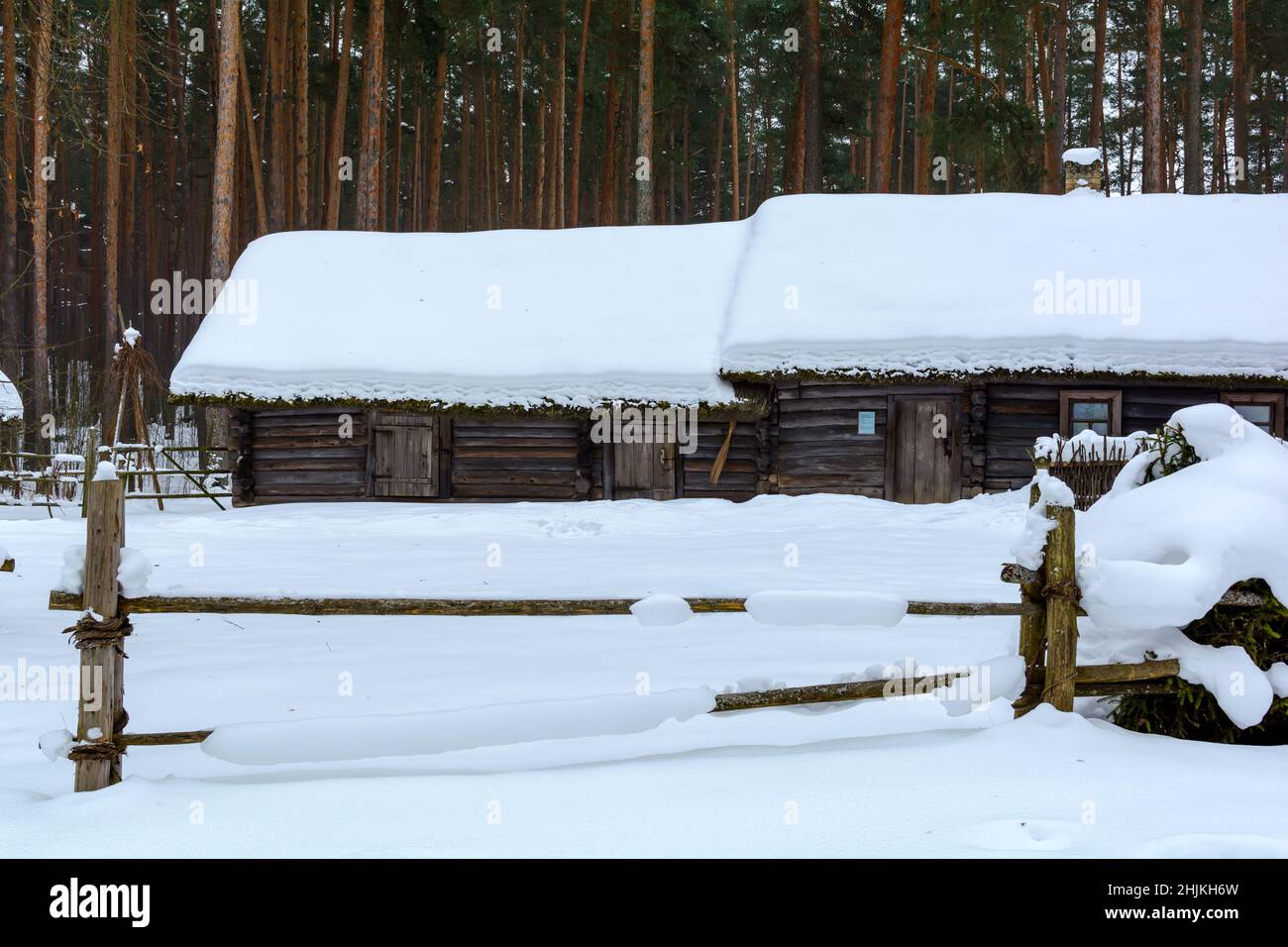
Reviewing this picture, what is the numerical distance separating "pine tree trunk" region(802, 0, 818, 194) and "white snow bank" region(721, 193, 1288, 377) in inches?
251

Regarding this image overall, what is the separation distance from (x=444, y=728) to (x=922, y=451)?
1259cm

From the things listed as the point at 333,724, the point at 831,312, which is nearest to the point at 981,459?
the point at 831,312


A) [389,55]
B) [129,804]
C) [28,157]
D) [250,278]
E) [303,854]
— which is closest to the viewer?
[303,854]

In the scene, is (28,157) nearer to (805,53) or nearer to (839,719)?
(805,53)

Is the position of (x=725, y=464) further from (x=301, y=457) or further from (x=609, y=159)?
(x=609, y=159)

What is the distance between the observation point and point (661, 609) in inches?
161

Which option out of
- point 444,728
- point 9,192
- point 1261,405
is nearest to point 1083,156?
point 1261,405

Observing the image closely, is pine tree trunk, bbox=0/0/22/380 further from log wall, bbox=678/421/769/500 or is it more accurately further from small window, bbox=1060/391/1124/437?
small window, bbox=1060/391/1124/437

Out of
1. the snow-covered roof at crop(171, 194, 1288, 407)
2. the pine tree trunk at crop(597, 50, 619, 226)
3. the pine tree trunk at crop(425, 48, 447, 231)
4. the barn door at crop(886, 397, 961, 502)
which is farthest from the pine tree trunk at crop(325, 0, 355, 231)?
the barn door at crop(886, 397, 961, 502)

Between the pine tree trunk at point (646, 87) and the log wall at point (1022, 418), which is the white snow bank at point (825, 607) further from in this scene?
the pine tree trunk at point (646, 87)

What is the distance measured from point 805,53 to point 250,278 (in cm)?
1475

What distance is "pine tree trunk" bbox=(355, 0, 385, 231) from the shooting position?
20.4 meters

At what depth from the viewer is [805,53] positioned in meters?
24.3

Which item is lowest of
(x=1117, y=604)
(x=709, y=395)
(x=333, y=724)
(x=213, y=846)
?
(x=213, y=846)
